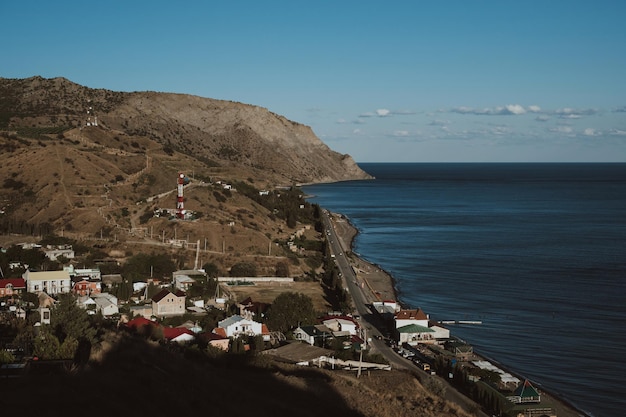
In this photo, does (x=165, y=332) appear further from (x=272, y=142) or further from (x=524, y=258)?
(x=272, y=142)

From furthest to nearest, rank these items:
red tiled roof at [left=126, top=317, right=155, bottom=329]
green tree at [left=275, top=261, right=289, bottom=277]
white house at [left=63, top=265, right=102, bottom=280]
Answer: green tree at [left=275, top=261, right=289, bottom=277]
white house at [left=63, top=265, right=102, bottom=280]
red tiled roof at [left=126, top=317, right=155, bottom=329]

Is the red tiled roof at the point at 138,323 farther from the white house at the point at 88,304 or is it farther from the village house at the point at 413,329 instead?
the village house at the point at 413,329

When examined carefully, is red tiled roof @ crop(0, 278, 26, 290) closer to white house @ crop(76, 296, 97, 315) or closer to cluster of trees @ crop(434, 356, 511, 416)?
white house @ crop(76, 296, 97, 315)

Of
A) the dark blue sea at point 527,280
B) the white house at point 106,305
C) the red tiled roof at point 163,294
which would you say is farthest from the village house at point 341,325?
the white house at point 106,305

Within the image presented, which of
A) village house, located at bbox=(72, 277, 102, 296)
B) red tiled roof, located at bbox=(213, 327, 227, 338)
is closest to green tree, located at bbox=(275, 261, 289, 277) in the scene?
village house, located at bbox=(72, 277, 102, 296)

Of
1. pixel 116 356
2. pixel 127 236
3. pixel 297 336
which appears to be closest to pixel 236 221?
pixel 127 236

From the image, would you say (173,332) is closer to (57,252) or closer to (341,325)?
(341,325)

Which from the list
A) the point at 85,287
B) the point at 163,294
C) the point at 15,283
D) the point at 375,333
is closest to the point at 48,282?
the point at 15,283
